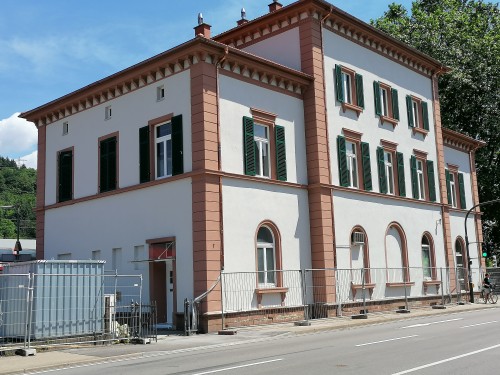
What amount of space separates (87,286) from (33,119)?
46.7 feet

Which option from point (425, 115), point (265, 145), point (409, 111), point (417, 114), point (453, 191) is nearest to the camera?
point (265, 145)

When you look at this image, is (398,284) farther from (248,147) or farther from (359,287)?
(248,147)

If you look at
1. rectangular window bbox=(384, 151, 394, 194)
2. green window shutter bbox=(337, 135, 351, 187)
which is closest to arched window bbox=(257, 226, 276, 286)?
green window shutter bbox=(337, 135, 351, 187)

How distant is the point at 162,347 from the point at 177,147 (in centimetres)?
797

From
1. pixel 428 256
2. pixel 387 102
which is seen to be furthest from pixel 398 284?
pixel 387 102

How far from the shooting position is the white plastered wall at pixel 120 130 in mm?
21719

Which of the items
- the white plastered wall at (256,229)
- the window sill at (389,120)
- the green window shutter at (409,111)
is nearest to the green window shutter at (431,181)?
the green window shutter at (409,111)

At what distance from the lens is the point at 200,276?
778 inches

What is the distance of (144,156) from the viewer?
74.7ft

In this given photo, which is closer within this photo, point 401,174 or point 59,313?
point 59,313

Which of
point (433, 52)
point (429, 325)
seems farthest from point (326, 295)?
point (433, 52)

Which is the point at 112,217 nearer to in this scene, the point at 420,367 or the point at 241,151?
the point at 241,151

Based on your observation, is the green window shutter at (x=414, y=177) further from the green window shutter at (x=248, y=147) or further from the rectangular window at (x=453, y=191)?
the green window shutter at (x=248, y=147)

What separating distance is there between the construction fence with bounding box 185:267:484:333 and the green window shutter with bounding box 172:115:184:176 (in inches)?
162
